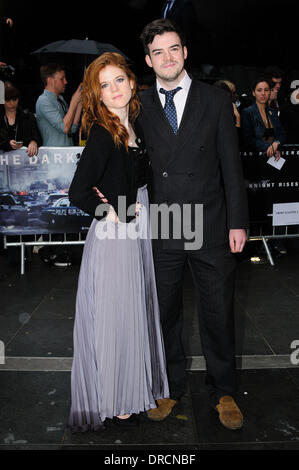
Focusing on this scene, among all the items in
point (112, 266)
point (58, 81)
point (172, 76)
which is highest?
point (58, 81)

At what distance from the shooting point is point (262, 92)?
691cm

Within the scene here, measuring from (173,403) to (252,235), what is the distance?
13.6 ft

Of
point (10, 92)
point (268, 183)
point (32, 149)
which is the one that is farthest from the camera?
point (268, 183)

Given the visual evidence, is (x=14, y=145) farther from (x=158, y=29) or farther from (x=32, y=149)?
(x=158, y=29)

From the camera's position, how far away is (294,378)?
12.2 ft

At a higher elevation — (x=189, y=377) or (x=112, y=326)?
(x=112, y=326)

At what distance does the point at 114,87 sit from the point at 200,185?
75cm

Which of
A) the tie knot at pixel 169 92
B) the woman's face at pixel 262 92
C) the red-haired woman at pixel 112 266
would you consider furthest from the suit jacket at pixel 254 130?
the red-haired woman at pixel 112 266

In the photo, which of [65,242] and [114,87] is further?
[65,242]
